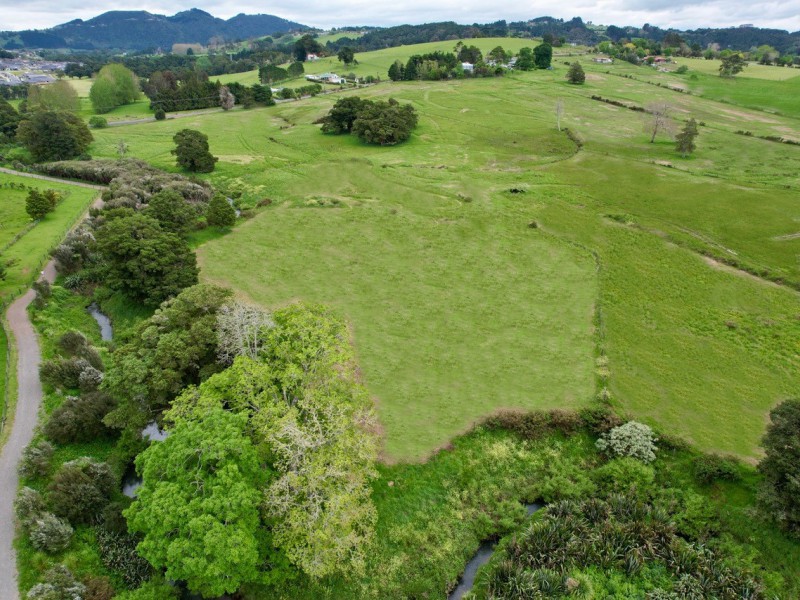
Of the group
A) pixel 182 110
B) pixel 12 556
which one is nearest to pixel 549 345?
pixel 12 556

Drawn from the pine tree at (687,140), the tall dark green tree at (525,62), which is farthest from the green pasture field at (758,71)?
the pine tree at (687,140)

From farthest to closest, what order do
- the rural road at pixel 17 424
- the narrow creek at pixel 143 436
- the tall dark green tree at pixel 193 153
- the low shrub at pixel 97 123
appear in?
the low shrub at pixel 97 123, the tall dark green tree at pixel 193 153, the narrow creek at pixel 143 436, the rural road at pixel 17 424

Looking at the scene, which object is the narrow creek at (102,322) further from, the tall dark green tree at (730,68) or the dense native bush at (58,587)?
the tall dark green tree at (730,68)

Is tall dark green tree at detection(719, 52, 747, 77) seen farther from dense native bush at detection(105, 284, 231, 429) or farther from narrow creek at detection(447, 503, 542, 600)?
dense native bush at detection(105, 284, 231, 429)

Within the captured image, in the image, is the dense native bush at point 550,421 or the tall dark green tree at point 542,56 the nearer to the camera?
the dense native bush at point 550,421

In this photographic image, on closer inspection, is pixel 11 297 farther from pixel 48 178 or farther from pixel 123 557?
pixel 48 178

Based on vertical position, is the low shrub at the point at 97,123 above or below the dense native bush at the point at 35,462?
above
